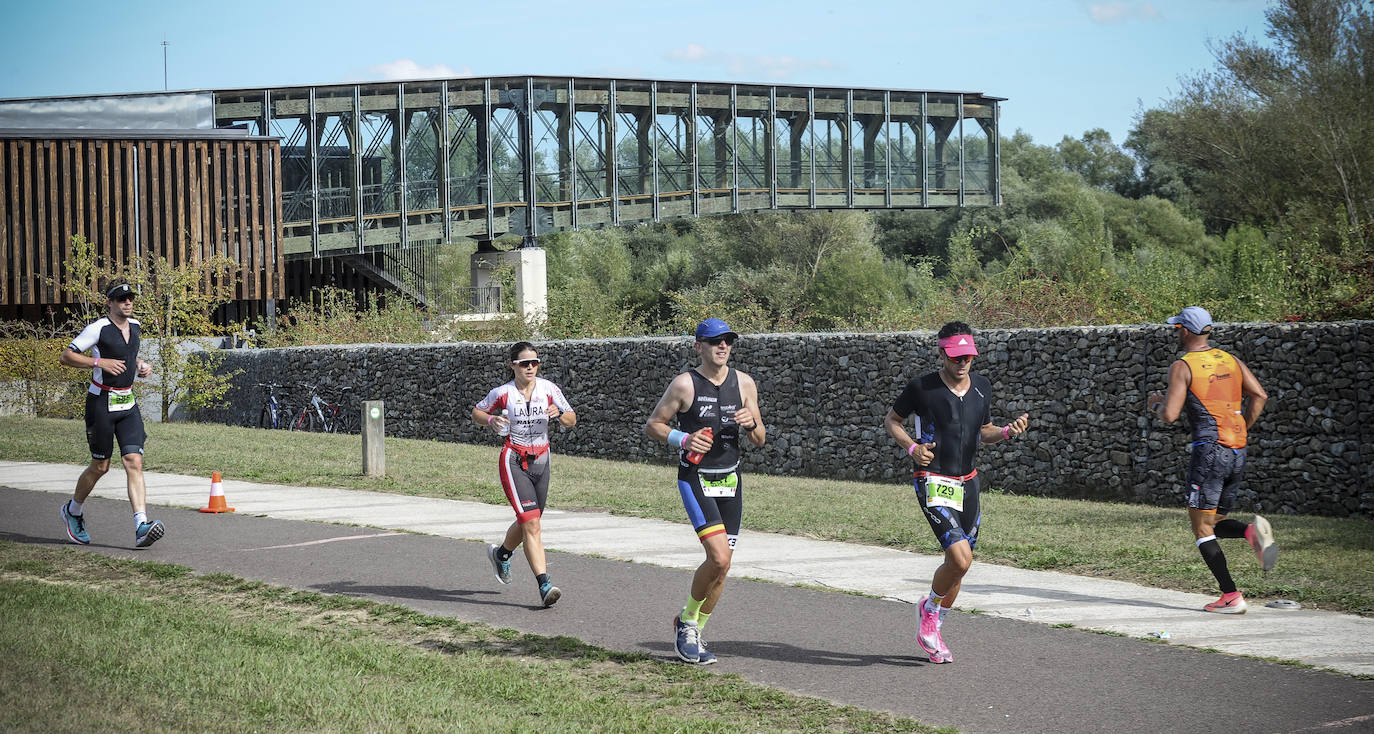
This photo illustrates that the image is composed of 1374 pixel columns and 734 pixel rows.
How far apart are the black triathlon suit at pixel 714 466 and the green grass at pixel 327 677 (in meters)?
0.87

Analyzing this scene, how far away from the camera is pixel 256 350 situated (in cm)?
2991

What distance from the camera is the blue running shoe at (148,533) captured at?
1106 centimetres

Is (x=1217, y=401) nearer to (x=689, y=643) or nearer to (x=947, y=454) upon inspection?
(x=947, y=454)

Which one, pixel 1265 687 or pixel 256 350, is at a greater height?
pixel 256 350

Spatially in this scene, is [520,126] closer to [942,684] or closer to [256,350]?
[256,350]

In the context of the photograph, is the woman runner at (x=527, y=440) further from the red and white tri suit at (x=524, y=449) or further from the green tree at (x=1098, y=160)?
the green tree at (x=1098, y=160)

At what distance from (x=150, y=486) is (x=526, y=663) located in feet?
35.6

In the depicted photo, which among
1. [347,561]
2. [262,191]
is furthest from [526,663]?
[262,191]

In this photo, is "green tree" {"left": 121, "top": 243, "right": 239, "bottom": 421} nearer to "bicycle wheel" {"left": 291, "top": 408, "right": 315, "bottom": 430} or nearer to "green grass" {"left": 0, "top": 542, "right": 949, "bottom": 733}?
"bicycle wheel" {"left": 291, "top": 408, "right": 315, "bottom": 430}

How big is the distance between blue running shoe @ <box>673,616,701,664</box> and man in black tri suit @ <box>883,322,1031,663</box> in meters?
1.28

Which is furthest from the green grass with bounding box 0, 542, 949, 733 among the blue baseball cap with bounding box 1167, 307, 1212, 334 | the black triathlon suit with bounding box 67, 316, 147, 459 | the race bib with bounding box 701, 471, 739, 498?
the blue baseball cap with bounding box 1167, 307, 1212, 334

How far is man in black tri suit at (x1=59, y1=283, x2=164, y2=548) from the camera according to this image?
36.1ft

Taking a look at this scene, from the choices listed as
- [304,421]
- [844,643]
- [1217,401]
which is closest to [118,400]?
[844,643]

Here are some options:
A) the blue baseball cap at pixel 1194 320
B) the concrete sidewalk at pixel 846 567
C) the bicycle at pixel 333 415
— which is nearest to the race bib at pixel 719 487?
the concrete sidewalk at pixel 846 567
